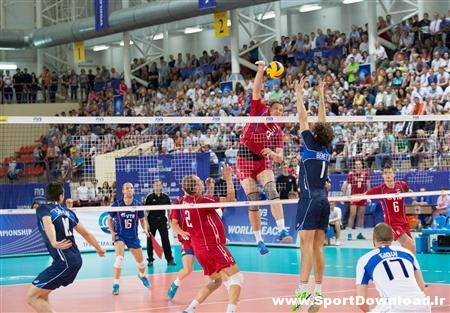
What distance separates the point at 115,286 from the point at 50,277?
Result: 20.3 feet

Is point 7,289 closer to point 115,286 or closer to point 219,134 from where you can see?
point 115,286

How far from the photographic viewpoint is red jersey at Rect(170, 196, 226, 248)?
13273 mm

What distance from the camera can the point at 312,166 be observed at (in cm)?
1179

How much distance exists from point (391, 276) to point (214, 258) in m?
4.76

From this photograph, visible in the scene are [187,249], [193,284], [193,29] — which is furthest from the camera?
[193,29]

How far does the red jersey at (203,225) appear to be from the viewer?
13.3 meters

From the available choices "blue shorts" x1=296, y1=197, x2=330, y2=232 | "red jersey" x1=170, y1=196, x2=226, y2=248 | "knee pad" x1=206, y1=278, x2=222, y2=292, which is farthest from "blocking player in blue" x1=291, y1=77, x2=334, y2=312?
"knee pad" x1=206, y1=278, x2=222, y2=292

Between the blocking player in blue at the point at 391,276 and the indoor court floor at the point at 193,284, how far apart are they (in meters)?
5.77

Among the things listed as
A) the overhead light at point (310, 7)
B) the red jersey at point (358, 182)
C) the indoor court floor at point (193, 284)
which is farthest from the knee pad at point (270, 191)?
the overhead light at point (310, 7)

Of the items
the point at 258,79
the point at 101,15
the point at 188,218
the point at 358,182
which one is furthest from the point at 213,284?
the point at 101,15

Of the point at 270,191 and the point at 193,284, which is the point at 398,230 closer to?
the point at 270,191

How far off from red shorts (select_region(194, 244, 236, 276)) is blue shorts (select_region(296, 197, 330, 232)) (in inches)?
63.0

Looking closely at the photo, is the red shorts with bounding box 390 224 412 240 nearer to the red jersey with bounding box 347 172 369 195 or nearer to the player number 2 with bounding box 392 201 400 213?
the player number 2 with bounding box 392 201 400 213

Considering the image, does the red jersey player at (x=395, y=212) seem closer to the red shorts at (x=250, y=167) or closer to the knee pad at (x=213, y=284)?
the red shorts at (x=250, y=167)
